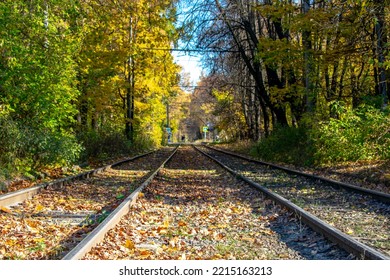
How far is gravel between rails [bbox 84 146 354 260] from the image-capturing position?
489 centimetres

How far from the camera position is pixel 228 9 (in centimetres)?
2228

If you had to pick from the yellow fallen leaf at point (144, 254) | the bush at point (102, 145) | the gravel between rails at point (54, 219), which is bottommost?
the yellow fallen leaf at point (144, 254)

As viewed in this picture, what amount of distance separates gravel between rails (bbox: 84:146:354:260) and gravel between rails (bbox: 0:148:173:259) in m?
0.51

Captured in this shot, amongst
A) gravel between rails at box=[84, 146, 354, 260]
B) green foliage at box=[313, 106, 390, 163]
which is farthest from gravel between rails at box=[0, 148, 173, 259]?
green foliage at box=[313, 106, 390, 163]

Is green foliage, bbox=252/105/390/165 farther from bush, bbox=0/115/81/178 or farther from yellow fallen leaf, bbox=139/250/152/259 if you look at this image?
yellow fallen leaf, bbox=139/250/152/259

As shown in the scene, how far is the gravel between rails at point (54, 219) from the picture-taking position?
16.4 ft

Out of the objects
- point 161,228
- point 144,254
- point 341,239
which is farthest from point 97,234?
point 341,239

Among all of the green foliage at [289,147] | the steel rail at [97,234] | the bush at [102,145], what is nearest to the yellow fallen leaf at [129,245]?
the steel rail at [97,234]

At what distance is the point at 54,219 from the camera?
268 inches

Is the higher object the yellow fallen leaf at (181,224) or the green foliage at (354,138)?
the green foliage at (354,138)

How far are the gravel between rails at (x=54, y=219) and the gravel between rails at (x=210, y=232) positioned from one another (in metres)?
0.51

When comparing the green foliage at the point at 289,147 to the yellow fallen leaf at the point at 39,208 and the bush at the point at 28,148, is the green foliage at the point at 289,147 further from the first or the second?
the yellow fallen leaf at the point at 39,208

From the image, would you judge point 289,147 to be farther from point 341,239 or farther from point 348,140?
point 341,239
